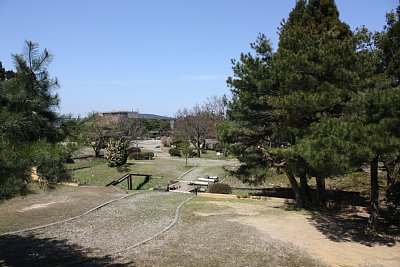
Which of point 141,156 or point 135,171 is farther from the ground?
point 141,156

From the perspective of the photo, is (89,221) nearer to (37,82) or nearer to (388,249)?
(37,82)

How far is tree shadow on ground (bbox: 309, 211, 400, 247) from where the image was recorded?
923 centimetres

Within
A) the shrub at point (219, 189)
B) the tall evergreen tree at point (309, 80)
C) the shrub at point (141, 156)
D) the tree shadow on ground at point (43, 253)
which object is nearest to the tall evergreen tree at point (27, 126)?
the tree shadow on ground at point (43, 253)

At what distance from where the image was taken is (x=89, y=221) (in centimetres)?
1075

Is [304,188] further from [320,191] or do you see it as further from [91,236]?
[91,236]

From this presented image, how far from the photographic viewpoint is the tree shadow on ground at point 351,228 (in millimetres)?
9227

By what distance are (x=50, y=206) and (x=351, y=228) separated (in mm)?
10538

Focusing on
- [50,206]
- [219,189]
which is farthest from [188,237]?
[219,189]

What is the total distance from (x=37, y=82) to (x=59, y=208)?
368 inches

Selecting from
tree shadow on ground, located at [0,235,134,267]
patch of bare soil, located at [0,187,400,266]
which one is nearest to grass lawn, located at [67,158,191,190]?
patch of bare soil, located at [0,187,400,266]

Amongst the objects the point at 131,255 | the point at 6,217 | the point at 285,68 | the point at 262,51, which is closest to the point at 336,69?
the point at 285,68

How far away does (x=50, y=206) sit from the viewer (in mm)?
12859

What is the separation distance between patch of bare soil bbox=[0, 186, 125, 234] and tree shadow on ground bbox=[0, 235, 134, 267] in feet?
3.73

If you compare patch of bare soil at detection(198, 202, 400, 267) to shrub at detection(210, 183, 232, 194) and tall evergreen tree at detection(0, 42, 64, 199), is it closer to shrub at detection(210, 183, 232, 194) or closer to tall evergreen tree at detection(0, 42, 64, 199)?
shrub at detection(210, 183, 232, 194)
